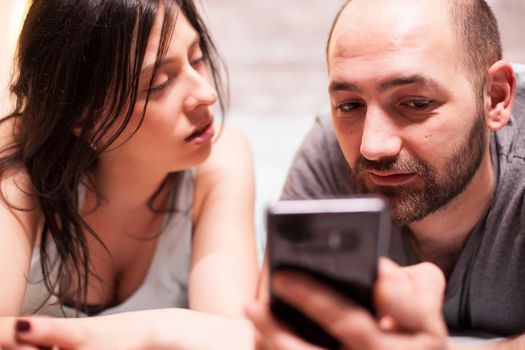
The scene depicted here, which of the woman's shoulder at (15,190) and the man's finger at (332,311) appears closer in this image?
the man's finger at (332,311)

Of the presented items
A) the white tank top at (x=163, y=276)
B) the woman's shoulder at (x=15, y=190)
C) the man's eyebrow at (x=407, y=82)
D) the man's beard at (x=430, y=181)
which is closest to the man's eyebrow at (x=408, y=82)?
the man's eyebrow at (x=407, y=82)

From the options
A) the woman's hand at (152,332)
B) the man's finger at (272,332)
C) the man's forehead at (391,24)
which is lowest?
the woman's hand at (152,332)

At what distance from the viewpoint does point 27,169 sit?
1213 mm

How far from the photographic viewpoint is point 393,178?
1.04 meters

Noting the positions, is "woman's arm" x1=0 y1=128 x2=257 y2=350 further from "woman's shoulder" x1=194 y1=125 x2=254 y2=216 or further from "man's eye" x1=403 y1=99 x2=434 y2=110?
"man's eye" x1=403 y1=99 x2=434 y2=110

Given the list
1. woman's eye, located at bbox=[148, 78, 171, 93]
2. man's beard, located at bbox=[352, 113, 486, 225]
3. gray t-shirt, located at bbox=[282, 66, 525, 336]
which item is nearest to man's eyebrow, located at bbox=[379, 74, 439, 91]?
man's beard, located at bbox=[352, 113, 486, 225]

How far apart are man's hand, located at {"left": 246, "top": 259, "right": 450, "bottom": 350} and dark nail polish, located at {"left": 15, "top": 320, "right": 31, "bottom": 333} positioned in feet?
1.31

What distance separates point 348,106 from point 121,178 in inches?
19.4

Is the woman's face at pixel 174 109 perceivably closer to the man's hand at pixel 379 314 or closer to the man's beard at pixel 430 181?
the man's beard at pixel 430 181

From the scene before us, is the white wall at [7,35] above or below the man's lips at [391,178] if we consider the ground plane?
above

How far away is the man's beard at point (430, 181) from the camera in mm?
1026

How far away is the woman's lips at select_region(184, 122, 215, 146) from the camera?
1.20 m

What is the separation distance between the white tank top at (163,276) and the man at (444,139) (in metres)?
0.43

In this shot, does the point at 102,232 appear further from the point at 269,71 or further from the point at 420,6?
the point at 269,71
